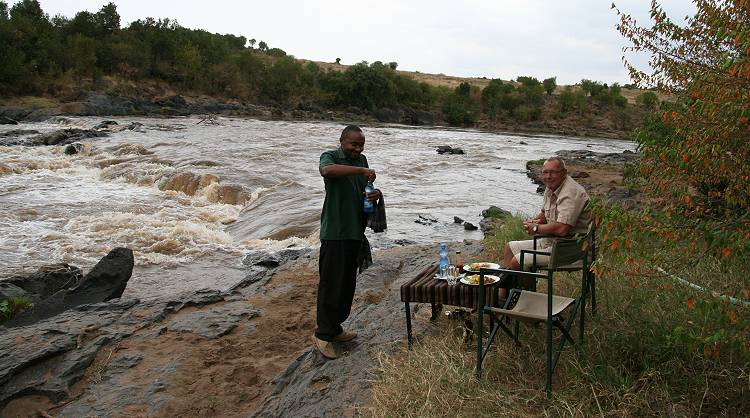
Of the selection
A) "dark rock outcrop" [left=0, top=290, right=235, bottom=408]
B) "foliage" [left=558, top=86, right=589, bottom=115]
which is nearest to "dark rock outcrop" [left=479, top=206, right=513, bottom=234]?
"dark rock outcrop" [left=0, top=290, right=235, bottom=408]

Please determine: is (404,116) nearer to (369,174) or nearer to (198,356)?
(198,356)

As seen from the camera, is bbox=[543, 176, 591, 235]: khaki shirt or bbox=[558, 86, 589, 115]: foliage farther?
bbox=[558, 86, 589, 115]: foliage

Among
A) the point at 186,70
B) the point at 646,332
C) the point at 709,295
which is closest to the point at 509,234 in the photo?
the point at 646,332

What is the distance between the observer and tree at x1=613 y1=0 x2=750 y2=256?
267 centimetres

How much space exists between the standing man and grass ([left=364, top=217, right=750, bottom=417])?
0.72 meters

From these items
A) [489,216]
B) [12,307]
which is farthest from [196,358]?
[489,216]

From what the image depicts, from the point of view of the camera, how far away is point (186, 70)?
66688 mm

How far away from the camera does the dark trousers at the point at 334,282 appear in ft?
15.9

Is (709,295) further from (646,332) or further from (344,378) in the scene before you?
(344,378)

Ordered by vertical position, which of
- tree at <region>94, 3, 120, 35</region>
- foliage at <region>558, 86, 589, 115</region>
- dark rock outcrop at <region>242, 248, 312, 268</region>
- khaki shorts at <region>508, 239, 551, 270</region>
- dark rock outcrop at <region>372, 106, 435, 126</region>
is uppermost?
Result: tree at <region>94, 3, 120, 35</region>

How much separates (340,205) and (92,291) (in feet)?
14.6

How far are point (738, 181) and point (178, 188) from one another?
15848mm

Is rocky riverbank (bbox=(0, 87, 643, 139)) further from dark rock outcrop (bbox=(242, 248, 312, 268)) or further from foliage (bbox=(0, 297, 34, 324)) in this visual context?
foliage (bbox=(0, 297, 34, 324))

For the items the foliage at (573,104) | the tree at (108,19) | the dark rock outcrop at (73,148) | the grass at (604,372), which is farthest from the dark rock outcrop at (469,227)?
the foliage at (573,104)
